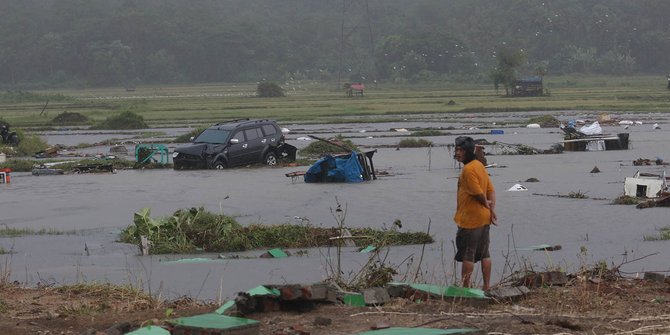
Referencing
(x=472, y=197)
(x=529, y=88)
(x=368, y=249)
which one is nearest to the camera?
(x=472, y=197)

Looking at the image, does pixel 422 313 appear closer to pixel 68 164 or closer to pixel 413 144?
pixel 68 164

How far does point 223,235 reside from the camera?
60.1 ft

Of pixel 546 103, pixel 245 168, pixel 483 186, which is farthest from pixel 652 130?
pixel 483 186

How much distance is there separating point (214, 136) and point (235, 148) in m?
0.85

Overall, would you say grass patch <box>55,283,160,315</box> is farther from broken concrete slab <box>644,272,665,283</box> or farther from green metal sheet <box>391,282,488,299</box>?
broken concrete slab <box>644,272,665,283</box>

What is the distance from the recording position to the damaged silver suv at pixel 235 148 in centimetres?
3491

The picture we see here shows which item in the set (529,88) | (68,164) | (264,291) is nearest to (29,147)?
(68,164)

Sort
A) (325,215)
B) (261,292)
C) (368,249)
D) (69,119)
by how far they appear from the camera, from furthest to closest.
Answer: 1. (69,119)
2. (325,215)
3. (368,249)
4. (261,292)

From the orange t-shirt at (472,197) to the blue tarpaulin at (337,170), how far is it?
16699 mm

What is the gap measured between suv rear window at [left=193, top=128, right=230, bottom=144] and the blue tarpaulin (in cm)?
612

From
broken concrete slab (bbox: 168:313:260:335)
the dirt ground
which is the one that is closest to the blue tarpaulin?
the dirt ground

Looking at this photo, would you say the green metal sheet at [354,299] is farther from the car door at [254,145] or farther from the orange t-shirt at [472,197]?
the car door at [254,145]

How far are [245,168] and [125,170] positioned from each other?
3.62m

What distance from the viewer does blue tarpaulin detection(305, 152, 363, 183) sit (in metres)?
29.5
